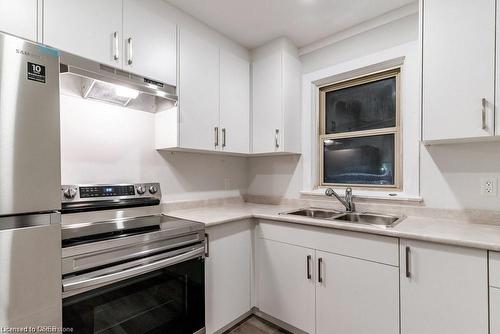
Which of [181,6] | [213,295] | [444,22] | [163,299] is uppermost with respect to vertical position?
[181,6]

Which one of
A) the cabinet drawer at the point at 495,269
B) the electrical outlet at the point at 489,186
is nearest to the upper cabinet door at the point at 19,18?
the cabinet drawer at the point at 495,269

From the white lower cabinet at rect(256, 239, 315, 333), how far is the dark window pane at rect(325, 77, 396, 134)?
1.24 m

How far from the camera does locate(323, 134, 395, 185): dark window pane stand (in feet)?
6.80

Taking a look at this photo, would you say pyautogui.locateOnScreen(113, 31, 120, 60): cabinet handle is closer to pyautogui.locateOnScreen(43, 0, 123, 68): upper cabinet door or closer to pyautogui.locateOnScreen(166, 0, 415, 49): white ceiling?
pyautogui.locateOnScreen(43, 0, 123, 68): upper cabinet door

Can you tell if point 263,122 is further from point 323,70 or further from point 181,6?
point 181,6

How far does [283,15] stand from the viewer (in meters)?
1.95

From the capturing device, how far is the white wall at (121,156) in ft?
5.24

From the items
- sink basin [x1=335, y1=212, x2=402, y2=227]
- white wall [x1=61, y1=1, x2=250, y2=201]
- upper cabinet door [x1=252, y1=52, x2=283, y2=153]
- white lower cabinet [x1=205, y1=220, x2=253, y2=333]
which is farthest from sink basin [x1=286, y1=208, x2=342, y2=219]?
white wall [x1=61, y1=1, x2=250, y2=201]

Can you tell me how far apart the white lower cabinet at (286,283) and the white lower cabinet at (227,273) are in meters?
0.11

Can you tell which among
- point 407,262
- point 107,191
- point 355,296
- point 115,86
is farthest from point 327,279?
point 115,86

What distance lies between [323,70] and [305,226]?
149 cm

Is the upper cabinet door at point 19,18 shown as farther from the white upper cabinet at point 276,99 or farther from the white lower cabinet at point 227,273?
the white upper cabinet at point 276,99

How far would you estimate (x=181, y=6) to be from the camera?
1.85 m

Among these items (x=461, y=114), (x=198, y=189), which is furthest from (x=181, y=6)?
(x=461, y=114)
